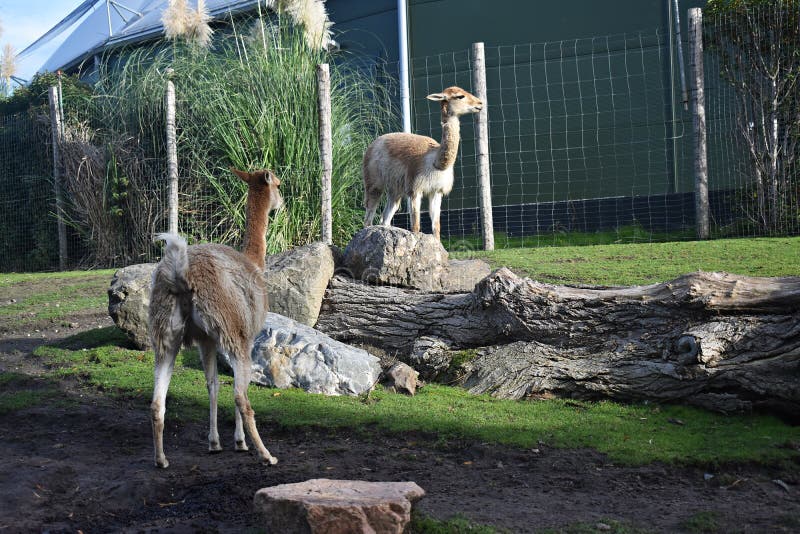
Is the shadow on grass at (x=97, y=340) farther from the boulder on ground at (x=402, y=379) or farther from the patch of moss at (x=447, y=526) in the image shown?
the patch of moss at (x=447, y=526)

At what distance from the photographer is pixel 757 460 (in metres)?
4.32

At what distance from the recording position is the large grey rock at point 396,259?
7.25m

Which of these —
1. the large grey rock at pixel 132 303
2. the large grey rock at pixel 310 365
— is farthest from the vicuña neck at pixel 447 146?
the large grey rock at pixel 132 303

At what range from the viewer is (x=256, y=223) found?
5.26 m

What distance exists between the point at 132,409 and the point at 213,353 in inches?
44.5

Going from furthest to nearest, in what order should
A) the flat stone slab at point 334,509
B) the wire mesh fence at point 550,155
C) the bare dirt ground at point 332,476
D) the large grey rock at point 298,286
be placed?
the wire mesh fence at point 550,155 → the large grey rock at point 298,286 → the bare dirt ground at point 332,476 → the flat stone slab at point 334,509

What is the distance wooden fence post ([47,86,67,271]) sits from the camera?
1370 centimetres

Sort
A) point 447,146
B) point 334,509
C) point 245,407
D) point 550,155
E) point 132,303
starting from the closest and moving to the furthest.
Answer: point 334,509 → point 245,407 → point 132,303 → point 447,146 → point 550,155

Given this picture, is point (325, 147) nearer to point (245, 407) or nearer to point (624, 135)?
point (624, 135)

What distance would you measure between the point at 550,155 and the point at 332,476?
10.3 meters

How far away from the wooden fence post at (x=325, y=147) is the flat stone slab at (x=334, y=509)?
23.7ft

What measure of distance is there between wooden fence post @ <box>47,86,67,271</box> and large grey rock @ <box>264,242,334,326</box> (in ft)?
26.4

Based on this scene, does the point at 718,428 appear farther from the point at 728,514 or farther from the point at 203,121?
the point at 203,121

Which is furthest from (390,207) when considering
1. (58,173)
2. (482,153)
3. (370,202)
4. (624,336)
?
(58,173)
